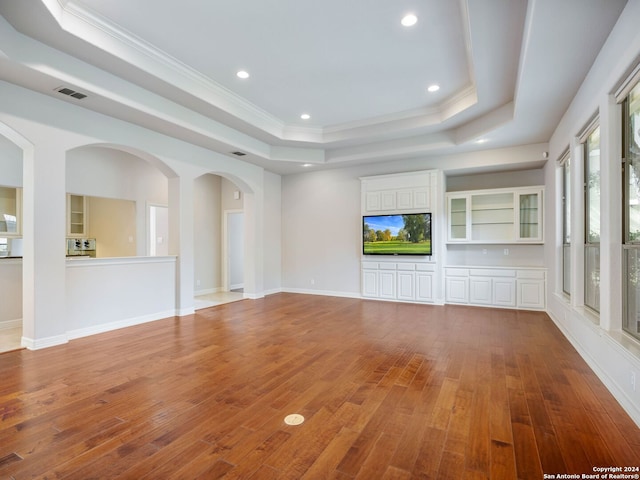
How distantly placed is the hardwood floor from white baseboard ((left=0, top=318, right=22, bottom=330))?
1.55 metres

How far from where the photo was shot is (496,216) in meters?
6.68

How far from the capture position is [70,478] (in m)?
1.80

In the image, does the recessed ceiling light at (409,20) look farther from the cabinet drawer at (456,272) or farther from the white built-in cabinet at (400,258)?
the cabinet drawer at (456,272)

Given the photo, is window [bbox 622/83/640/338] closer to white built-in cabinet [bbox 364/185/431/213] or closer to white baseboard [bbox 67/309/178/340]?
white built-in cabinet [bbox 364/185/431/213]

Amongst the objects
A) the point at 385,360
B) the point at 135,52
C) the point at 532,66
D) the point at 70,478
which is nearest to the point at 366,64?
the point at 532,66

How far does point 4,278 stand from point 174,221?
2.42 m

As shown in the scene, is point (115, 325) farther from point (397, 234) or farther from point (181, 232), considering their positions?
point (397, 234)

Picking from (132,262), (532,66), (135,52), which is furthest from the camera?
(132,262)

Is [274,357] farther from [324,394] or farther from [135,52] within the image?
[135,52]

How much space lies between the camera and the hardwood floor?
1925 mm

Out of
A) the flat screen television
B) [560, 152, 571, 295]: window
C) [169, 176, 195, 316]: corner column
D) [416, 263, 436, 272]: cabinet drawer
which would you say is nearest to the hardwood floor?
[560, 152, 571, 295]: window

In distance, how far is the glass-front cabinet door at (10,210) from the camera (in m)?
5.90

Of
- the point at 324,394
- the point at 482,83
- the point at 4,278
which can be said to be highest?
the point at 482,83

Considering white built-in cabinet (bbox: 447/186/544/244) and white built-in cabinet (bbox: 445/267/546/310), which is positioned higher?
white built-in cabinet (bbox: 447/186/544/244)
